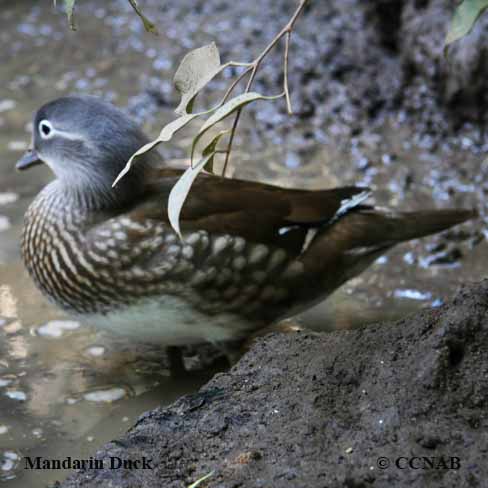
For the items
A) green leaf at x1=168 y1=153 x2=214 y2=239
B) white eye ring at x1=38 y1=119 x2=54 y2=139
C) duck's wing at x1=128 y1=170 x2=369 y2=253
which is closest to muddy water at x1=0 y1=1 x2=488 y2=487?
duck's wing at x1=128 y1=170 x2=369 y2=253

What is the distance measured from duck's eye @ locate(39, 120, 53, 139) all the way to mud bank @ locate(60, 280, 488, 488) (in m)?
1.57

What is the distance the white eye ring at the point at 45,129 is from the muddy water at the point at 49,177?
880 mm

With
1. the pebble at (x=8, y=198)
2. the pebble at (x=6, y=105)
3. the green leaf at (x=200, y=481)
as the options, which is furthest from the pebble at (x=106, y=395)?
the pebble at (x=6, y=105)

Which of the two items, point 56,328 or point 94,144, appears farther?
point 56,328

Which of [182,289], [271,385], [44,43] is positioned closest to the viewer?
[271,385]

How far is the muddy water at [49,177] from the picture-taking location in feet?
12.0

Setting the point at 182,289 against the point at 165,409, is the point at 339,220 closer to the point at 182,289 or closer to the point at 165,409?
the point at 182,289

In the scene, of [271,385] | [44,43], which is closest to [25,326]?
[271,385]

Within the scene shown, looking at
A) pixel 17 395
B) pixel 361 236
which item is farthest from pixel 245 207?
pixel 17 395

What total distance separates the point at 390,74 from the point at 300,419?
408 cm

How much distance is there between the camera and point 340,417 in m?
2.48

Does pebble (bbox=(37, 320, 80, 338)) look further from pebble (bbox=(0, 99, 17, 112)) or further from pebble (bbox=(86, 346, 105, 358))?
pebble (bbox=(0, 99, 17, 112))

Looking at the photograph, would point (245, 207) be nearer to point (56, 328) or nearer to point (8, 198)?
point (56, 328)

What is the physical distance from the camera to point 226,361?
4070 millimetres
